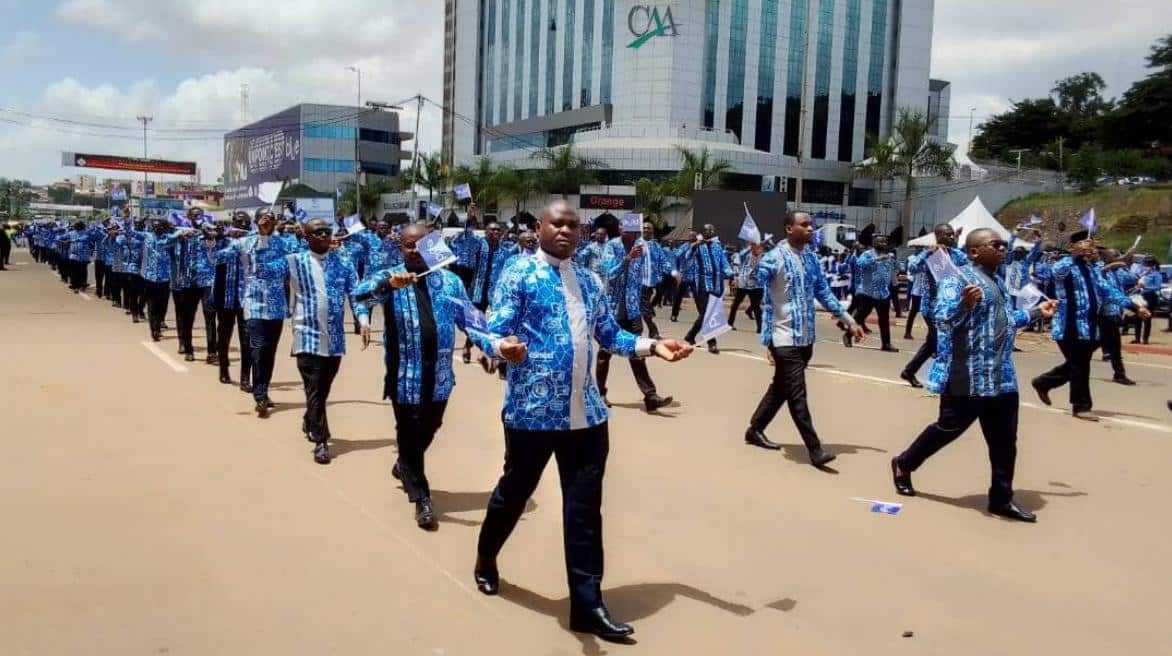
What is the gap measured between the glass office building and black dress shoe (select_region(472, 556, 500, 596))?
165 feet

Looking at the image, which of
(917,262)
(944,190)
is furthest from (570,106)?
(917,262)

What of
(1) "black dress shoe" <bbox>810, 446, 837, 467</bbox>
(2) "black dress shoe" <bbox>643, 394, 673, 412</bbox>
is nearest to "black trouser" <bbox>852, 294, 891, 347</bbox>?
(2) "black dress shoe" <bbox>643, 394, 673, 412</bbox>

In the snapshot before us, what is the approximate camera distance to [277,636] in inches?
153

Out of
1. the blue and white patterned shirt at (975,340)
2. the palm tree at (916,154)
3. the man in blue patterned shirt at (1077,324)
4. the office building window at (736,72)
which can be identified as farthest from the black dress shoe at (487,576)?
the office building window at (736,72)

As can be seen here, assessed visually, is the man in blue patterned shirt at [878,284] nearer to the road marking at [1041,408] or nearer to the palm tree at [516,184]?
the road marking at [1041,408]

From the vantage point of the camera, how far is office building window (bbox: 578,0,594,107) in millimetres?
64812

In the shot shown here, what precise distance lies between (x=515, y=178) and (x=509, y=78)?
1015 inches

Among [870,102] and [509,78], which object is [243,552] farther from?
[509,78]

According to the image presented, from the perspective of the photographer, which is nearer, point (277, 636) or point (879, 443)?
point (277, 636)

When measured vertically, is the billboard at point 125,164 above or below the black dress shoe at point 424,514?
above

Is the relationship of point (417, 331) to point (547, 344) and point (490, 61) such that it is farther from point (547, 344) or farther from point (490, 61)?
point (490, 61)

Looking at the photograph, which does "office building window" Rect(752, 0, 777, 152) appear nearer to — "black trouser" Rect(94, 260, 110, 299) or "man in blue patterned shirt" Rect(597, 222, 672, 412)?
"black trouser" Rect(94, 260, 110, 299)

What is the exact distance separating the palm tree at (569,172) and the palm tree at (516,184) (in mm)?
682

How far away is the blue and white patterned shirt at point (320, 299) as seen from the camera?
277 inches
